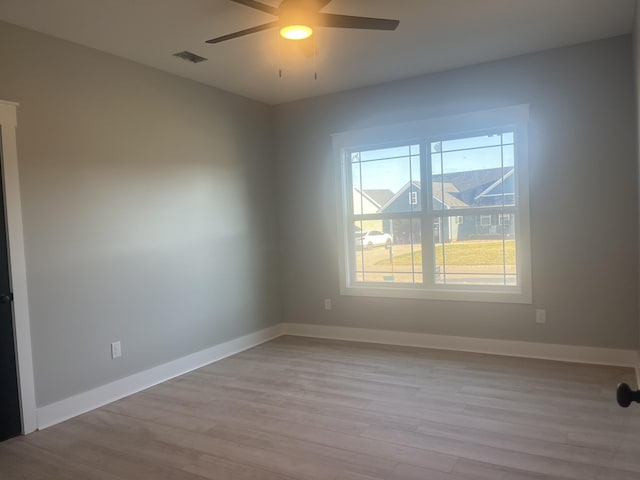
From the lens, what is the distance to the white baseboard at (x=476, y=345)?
3799 mm

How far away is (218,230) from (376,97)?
2052mm

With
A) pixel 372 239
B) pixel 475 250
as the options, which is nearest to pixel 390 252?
pixel 372 239

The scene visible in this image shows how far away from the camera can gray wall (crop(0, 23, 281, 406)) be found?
3117mm

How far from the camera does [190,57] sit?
148 inches

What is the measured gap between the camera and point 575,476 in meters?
2.22

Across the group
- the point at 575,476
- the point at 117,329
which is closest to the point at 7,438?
the point at 117,329

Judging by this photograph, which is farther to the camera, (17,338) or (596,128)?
(596,128)

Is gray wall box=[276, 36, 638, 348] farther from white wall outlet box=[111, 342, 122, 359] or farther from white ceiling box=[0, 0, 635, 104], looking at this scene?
white wall outlet box=[111, 342, 122, 359]

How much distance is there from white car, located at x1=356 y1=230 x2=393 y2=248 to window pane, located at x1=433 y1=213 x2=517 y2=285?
50 cm

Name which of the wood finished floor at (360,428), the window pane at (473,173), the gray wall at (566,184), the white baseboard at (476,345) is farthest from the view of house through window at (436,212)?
the wood finished floor at (360,428)

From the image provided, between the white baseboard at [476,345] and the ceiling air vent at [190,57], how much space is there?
2936mm

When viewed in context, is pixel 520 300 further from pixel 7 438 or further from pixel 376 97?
pixel 7 438

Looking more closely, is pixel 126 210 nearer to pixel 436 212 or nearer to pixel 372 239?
pixel 372 239

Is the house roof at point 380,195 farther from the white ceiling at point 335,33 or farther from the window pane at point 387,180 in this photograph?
the white ceiling at point 335,33
